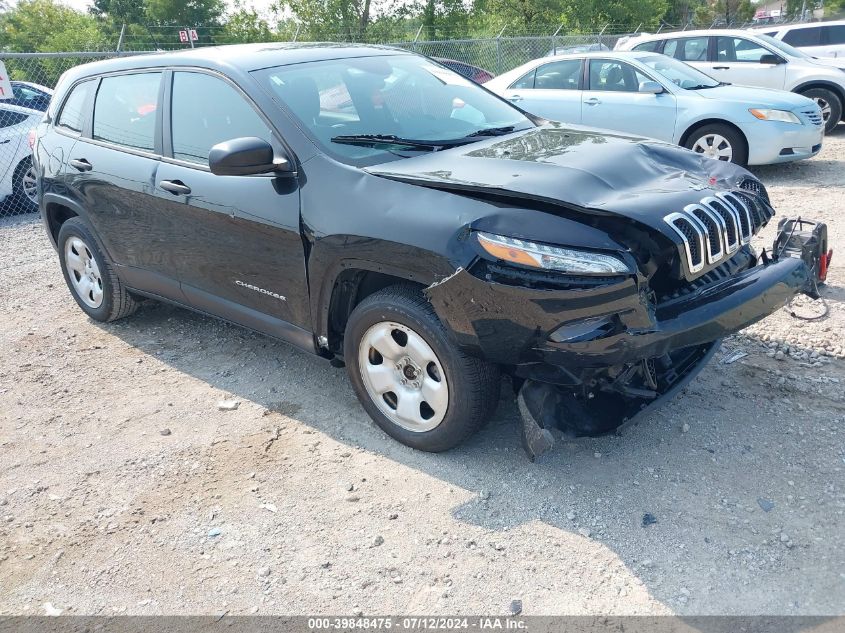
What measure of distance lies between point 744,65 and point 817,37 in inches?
130

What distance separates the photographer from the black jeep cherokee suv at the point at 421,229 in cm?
284

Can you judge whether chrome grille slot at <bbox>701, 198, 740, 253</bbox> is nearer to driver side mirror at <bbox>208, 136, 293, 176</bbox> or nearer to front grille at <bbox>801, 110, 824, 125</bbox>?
driver side mirror at <bbox>208, 136, 293, 176</bbox>

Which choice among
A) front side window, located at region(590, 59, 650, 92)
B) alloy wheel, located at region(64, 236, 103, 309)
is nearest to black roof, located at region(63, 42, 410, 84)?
alloy wheel, located at region(64, 236, 103, 309)

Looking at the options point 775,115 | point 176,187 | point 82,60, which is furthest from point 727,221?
point 82,60

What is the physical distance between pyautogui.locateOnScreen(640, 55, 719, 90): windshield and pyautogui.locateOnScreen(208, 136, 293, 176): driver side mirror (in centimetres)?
695

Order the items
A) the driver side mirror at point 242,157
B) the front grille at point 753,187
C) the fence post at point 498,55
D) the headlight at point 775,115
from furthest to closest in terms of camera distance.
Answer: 1. the fence post at point 498,55
2. the headlight at point 775,115
3. the front grille at point 753,187
4. the driver side mirror at point 242,157

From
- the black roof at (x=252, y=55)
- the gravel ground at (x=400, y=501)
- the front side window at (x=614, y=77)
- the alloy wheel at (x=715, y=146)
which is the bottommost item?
the gravel ground at (x=400, y=501)

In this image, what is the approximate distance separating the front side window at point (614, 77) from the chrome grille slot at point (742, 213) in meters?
6.20

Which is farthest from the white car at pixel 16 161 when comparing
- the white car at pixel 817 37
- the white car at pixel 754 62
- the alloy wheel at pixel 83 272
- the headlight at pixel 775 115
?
the white car at pixel 817 37

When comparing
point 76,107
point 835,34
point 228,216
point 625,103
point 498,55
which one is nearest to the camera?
point 228,216

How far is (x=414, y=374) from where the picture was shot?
3.34 m

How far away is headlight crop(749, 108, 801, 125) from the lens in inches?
332

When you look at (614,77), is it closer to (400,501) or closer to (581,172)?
(581,172)

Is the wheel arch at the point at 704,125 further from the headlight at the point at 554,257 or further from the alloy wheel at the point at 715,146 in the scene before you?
the headlight at the point at 554,257
